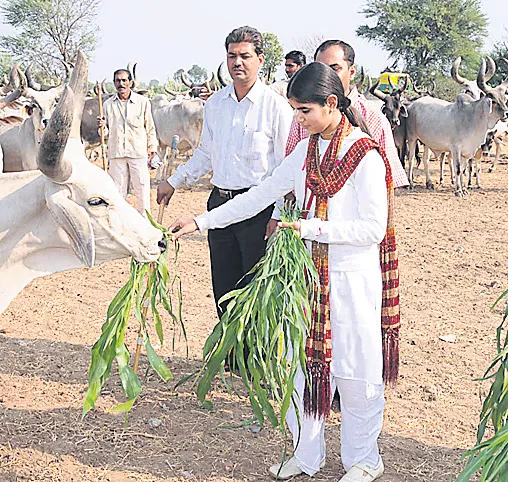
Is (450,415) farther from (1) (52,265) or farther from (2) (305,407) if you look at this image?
(1) (52,265)

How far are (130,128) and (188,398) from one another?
4.43m

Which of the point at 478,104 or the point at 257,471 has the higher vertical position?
the point at 478,104

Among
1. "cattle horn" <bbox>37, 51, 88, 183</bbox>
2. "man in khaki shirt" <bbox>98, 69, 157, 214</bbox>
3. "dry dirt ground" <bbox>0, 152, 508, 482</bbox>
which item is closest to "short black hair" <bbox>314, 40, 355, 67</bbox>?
"cattle horn" <bbox>37, 51, 88, 183</bbox>

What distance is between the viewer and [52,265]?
10.6 feet

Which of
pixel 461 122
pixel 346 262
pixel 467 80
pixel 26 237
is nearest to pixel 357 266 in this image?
pixel 346 262

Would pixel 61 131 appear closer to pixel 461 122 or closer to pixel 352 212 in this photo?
pixel 352 212

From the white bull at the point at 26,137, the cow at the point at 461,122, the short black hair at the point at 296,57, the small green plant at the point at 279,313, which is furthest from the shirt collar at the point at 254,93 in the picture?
the cow at the point at 461,122

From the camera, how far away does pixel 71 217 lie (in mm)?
3045

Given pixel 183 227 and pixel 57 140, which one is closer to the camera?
pixel 57 140

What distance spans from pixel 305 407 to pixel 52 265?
1403mm

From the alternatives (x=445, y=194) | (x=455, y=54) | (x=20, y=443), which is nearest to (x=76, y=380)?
(x=20, y=443)

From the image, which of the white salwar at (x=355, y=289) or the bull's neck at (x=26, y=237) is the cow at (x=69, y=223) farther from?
the white salwar at (x=355, y=289)

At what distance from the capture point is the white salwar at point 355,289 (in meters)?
2.94

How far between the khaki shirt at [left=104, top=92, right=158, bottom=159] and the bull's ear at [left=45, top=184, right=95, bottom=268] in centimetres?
476
